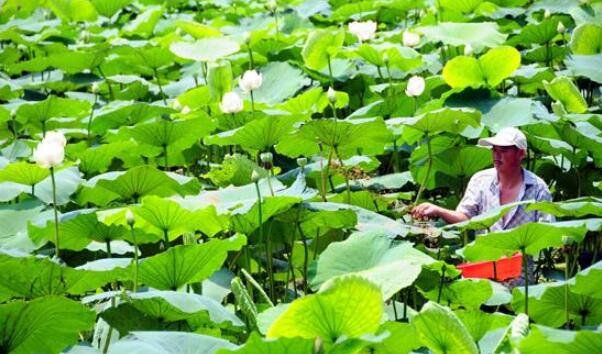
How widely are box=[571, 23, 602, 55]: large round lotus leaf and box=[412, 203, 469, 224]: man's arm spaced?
1491mm

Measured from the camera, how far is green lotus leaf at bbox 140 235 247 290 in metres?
2.48

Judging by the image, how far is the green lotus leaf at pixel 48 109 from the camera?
13.4 feet

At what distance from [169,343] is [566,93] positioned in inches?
94.2

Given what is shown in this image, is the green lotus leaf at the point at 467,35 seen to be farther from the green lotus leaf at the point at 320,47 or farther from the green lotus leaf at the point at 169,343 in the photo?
the green lotus leaf at the point at 169,343

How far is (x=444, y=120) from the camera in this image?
3.41 meters

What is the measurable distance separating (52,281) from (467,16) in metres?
3.57

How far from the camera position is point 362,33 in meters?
4.65

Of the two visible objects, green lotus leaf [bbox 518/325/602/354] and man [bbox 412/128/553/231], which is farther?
man [bbox 412/128/553/231]

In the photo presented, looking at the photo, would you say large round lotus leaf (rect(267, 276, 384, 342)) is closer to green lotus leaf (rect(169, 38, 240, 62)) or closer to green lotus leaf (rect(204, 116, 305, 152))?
green lotus leaf (rect(204, 116, 305, 152))

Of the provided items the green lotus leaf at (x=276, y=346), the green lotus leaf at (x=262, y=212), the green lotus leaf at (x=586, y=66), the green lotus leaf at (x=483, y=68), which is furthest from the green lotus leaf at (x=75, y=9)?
the green lotus leaf at (x=276, y=346)

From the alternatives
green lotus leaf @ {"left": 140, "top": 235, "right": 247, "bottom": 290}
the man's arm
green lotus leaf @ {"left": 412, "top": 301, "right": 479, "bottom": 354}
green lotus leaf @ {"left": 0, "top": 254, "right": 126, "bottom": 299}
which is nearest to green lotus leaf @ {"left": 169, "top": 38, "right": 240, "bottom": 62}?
the man's arm

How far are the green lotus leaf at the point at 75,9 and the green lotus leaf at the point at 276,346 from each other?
15.6ft

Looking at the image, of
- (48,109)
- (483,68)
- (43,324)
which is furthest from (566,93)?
(43,324)

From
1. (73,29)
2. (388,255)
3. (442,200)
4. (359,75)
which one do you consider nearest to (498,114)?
(442,200)
